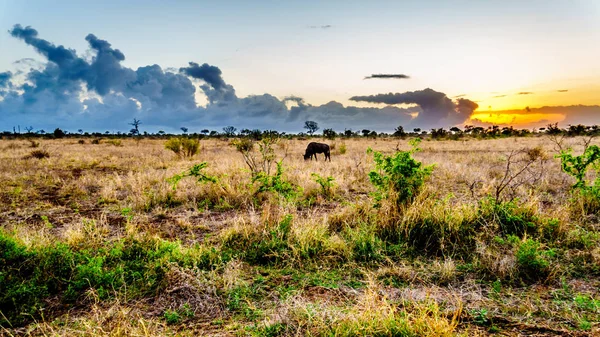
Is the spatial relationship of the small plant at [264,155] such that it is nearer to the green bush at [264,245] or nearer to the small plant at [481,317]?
the green bush at [264,245]

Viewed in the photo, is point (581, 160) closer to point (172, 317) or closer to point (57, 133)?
point (172, 317)

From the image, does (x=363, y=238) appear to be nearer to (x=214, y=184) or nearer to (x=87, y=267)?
(x=87, y=267)

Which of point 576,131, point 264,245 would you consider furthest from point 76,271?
point 576,131

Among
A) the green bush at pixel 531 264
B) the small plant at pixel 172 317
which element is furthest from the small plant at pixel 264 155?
the green bush at pixel 531 264

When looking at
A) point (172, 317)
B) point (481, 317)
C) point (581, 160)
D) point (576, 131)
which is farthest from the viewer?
point (576, 131)

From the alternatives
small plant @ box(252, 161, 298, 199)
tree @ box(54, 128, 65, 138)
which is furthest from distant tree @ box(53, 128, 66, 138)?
small plant @ box(252, 161, 298, 199)

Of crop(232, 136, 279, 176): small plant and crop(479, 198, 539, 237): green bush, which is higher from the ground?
crop(232, 136, 279, 176): small plant

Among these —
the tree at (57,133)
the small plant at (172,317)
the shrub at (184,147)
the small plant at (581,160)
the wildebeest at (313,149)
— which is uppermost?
the tree at (57,133)

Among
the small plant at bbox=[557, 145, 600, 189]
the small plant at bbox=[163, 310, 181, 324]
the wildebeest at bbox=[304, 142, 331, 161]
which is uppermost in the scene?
the wildebeest at bbox=[304, 142, 331, 161]

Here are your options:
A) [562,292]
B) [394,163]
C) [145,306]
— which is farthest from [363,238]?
[145,306]

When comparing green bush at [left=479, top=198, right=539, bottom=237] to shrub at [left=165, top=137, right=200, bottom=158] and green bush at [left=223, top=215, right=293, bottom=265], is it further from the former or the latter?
shrub at [left=165, top=137, right=200, bottom=158]

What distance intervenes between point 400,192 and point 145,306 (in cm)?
436

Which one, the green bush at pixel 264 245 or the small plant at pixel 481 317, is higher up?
the green bush at pixel 264 245

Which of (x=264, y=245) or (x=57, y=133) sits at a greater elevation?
(x=57, y=133)
